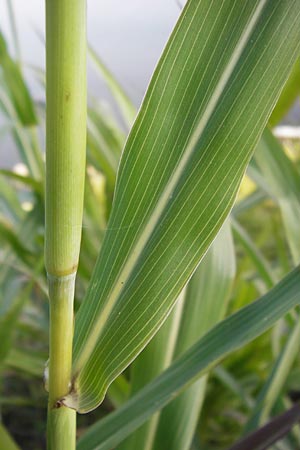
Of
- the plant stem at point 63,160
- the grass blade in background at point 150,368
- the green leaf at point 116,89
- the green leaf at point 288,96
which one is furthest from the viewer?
the green leaf at point 116,89

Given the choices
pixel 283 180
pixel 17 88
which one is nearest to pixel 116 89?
pixel 17 88

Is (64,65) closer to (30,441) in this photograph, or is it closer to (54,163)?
(54,163)

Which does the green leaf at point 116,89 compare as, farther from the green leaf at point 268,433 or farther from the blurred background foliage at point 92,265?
the green leaf at point 268,433

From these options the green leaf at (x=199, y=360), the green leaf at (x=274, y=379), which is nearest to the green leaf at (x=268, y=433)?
the green leaf at (x=199, y=360)

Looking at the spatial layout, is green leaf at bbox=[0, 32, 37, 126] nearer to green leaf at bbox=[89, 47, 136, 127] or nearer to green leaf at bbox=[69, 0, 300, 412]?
green leaf at bbox=[89, 47, 136, 127]

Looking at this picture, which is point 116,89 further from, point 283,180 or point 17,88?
point 283,180

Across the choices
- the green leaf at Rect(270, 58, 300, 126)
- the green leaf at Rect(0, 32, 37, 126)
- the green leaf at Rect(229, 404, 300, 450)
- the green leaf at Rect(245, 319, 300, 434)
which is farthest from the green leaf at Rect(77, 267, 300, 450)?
the green leaf at Rect(0, 32, 37, 126)
